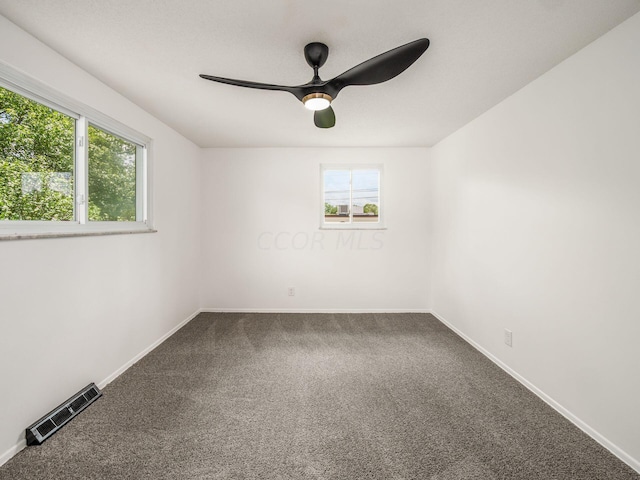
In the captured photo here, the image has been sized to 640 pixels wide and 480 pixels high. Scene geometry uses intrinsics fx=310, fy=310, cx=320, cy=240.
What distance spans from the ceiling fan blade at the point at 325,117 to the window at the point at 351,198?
1895 mm

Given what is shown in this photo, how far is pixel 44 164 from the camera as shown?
1.90 metres

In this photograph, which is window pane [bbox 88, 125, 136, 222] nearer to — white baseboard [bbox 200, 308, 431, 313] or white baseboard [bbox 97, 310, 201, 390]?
white baseboard [bbox 97, 310, 201, 390]

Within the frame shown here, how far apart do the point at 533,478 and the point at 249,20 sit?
2.66 m

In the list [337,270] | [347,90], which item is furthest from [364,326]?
[347,90]

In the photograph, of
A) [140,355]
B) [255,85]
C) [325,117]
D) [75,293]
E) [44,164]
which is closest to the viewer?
A: [255,85]

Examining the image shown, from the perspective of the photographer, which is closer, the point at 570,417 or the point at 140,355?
the point at 570,417

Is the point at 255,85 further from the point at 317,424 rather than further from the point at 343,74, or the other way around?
the point at 317,424

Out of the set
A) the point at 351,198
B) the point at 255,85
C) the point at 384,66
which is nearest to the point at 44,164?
the point at 255,85

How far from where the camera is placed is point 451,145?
363 cm

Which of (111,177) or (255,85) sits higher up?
(255,85)

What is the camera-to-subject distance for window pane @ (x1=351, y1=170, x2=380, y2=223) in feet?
14.2

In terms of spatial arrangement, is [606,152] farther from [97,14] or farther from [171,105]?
[171,105]

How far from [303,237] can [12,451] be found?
3206mm

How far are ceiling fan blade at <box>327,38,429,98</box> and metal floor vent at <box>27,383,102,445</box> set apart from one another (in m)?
2.52
